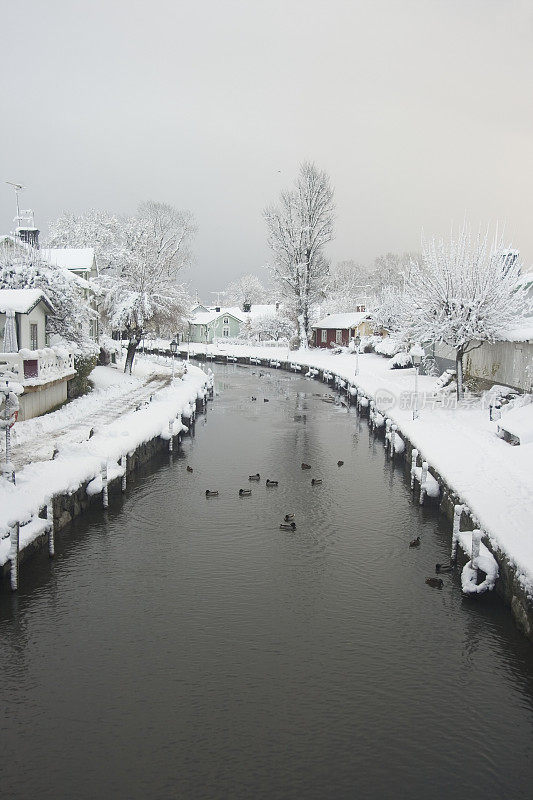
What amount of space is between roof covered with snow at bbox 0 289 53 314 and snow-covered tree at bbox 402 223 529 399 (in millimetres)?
19671

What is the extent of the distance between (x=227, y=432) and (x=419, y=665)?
78.0 feet

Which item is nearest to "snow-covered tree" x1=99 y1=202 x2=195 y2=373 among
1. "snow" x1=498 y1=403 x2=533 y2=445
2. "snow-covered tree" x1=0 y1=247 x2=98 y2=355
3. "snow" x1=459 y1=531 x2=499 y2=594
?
"snow-covered tree" x1=0 y1=247 x2=98 y2=355

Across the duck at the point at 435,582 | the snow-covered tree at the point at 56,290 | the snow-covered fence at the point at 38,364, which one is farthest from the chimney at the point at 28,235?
the duck at the point at 435,582

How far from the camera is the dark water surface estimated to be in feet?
31.5

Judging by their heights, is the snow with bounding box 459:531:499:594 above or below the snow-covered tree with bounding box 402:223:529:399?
below

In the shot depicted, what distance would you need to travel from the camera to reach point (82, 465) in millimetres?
21000

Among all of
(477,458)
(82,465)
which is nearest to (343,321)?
(477,458)

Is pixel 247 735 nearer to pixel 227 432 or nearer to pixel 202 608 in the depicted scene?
pixel 202 608

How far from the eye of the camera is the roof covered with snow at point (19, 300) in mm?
29500

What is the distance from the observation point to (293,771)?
9.60m

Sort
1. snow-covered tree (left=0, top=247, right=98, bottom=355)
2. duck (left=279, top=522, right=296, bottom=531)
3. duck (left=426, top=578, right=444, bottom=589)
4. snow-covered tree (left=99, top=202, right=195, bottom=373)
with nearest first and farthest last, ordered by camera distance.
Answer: duck (left=426, top=578, right=444, bottom=589)
duck (left=279, top=522, right=296, bottom=531)
snow-covered tree (left=0, top=247, right=98, bottom=355)
snow-covered tree (left=99, top=202, right=195, bottom=373)

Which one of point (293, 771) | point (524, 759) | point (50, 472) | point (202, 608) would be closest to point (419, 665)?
point (524, 759)

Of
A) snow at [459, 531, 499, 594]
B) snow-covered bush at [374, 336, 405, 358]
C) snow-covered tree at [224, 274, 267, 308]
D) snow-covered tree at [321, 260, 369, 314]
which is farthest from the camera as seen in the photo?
snow-covered tree at [224, 274, 267, 308]

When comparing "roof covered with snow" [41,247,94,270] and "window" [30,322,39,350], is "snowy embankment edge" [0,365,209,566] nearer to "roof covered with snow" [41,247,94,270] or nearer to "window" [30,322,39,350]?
"window" [30,322,39,350]
